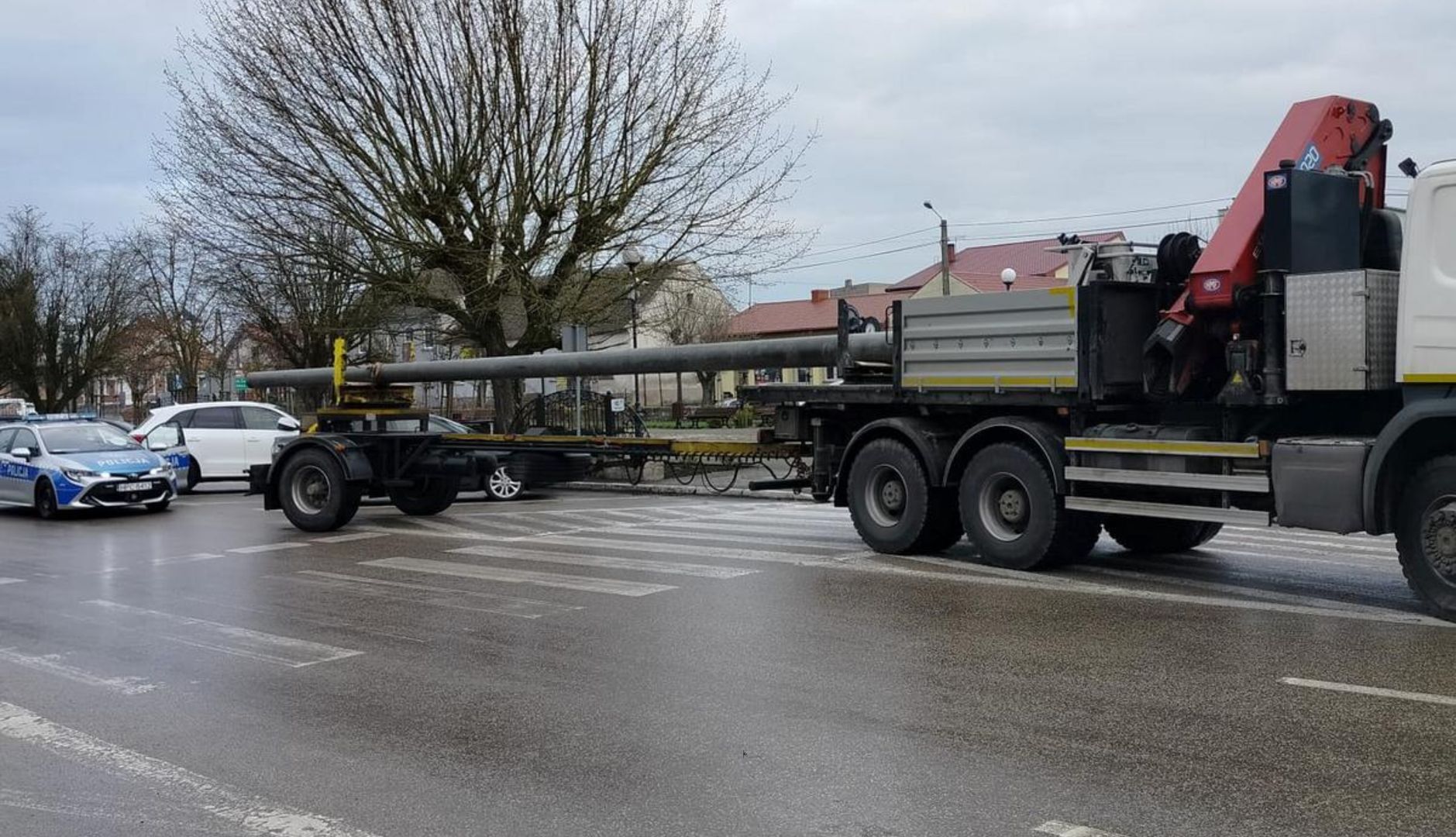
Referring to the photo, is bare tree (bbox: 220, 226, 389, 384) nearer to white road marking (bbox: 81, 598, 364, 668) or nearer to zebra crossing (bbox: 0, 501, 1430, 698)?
zebra crossing (bbox: 0, 501, 1430, 698)

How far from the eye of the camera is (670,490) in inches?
811

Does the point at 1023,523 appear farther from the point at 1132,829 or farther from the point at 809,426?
the point at 1132,829

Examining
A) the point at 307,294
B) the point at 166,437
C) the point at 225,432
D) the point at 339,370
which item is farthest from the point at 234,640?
the point at 307,294

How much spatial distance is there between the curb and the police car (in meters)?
6.33

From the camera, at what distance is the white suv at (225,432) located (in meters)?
22.4

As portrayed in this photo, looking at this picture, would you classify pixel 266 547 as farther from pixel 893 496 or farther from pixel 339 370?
pixel 893 496

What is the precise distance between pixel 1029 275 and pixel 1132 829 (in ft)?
215

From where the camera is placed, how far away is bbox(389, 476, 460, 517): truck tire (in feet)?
54.8

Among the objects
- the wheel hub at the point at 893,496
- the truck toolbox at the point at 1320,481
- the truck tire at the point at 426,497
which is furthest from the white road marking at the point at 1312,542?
the truck tire at the point at 426,497

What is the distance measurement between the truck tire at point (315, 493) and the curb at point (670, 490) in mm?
5810

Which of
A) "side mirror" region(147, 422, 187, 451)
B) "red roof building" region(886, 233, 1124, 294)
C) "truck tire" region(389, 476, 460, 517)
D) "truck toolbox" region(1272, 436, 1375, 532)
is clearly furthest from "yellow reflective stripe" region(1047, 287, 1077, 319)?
"red roof building" region(886, 233, 1124, 294)

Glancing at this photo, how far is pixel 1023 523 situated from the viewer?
10.3 metres

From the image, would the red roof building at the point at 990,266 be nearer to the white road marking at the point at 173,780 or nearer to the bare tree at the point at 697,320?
the bare tree at the point at 697,320

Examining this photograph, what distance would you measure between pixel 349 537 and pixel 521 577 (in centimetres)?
447
